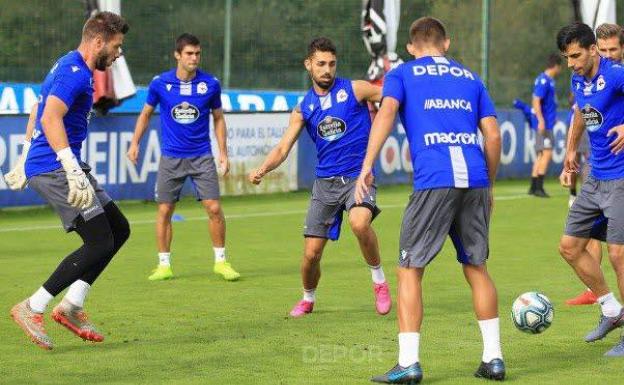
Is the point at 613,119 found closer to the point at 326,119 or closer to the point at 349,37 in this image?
the point at 326,119

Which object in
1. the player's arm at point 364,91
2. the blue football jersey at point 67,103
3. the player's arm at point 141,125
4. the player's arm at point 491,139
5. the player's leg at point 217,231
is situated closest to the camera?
the player's arm at point 491,139

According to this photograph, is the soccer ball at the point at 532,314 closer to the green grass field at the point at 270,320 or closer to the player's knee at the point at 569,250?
the green grass field at the point at 270,320

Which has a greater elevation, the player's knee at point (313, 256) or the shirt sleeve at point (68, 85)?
the shirt sleeve at point (68, 85)

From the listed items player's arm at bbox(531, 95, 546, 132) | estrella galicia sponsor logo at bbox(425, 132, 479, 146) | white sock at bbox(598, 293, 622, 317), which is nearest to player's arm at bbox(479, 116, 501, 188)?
estrella galicia sponsor logo at bbox(425, 132, 479, 146)

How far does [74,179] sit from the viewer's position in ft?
30.5

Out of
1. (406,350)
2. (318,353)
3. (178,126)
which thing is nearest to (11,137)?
(178,126)

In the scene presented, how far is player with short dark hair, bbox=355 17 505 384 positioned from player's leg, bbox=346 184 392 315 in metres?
2.66

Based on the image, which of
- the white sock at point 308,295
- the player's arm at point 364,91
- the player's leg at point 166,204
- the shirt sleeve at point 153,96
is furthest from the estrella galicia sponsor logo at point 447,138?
the shirt sleeve at point 153,96

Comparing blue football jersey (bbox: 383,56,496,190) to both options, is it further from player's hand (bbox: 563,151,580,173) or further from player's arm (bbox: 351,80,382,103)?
player's arm (bbox: 351,80,382,103)

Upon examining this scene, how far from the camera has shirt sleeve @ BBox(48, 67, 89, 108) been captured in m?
9.37

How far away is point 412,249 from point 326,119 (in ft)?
10.1

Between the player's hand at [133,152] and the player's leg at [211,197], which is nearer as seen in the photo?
the player's leg at [211,197]

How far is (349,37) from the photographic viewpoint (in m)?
28.6

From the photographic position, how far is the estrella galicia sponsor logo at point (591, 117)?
32.1 ft
